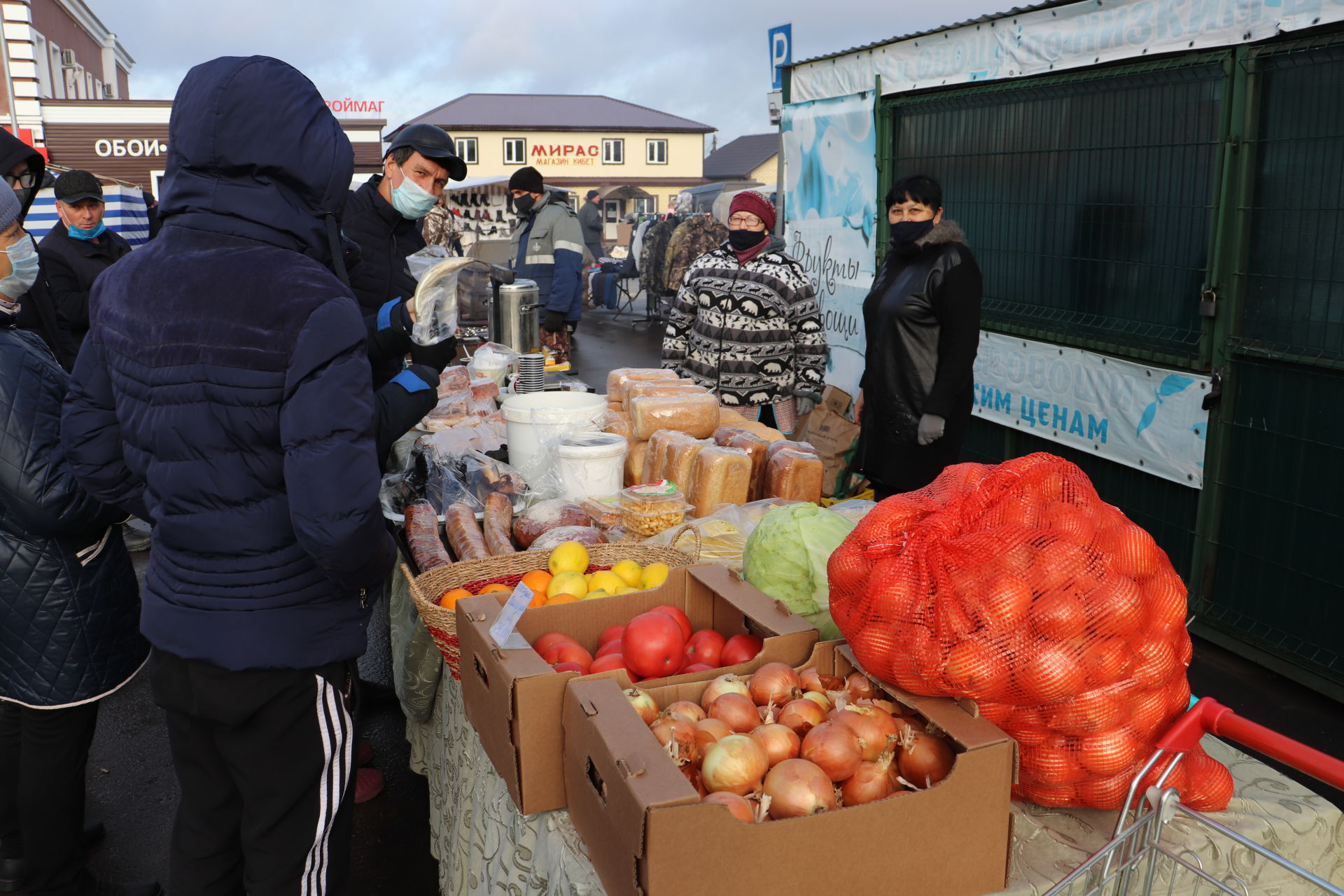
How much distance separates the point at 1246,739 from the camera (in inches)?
61.1

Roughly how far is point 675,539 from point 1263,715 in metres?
2.78

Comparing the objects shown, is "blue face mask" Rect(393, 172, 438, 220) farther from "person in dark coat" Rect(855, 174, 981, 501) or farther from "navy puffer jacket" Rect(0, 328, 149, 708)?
"person in dark coat" Rect(855, 174, 981, 501)

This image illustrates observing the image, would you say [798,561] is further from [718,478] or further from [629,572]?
[718,478]

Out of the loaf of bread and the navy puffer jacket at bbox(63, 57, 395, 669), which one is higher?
the navy puffer jacket at bbox(63, 57, 395, 669)

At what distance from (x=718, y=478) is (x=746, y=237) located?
6.64 feet

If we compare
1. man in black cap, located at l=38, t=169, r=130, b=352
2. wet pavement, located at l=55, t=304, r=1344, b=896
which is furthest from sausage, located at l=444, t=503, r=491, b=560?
man in black cap, located at l=38, t=169, r=130, b=352

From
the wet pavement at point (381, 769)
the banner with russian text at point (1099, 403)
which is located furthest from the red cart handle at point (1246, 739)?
the banner with russian text at point (1099, 403)

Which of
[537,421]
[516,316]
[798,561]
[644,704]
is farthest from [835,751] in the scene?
[516,316]

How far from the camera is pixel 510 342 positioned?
5.60 metres

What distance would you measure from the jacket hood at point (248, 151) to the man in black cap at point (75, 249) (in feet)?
15.9

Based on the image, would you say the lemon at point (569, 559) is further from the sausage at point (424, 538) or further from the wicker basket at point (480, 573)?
the sausage at point (424, 538)

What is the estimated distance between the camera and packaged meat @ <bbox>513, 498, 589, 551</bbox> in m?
3.37

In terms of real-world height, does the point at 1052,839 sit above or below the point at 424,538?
below

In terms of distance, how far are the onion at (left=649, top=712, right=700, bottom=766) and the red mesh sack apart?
1.13 feet
